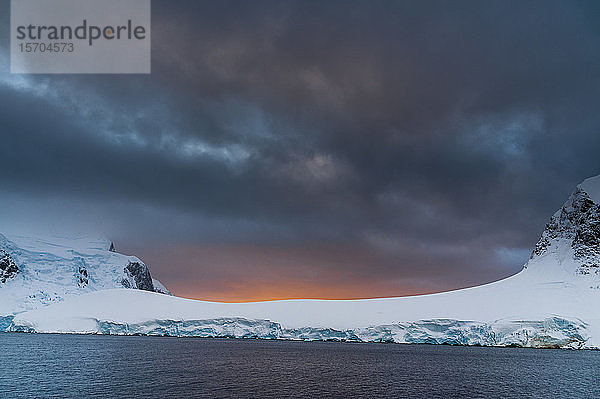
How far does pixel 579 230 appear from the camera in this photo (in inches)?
5541

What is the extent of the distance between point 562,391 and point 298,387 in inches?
958

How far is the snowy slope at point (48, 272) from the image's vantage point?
143m

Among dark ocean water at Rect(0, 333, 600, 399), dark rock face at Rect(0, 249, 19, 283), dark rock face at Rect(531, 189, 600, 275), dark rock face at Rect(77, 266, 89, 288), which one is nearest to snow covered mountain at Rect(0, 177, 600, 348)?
dark rock face at Rect(531, 189, 600, 275)

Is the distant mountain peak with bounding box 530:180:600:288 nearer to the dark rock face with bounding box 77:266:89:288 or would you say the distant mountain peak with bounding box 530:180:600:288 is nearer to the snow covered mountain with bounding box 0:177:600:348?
the snow covered mountain with bounding box 0:177:600:348

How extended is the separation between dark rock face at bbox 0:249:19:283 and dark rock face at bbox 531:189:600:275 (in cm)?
15920

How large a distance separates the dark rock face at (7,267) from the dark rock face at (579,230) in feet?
522

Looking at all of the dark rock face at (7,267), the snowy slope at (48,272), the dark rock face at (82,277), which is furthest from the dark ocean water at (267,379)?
the dark rock face at (7,267)

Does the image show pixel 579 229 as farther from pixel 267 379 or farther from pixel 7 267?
pixel 7 267

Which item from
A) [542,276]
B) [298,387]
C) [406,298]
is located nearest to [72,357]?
[298,387]

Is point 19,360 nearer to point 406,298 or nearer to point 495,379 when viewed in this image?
point 495,379

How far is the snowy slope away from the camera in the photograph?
143 metres

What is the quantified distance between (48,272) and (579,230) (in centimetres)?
16251

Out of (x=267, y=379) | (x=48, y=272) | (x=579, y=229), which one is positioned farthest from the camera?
(x=48, y=272)

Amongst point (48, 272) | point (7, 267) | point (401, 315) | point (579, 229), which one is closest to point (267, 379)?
point (401, 315)
